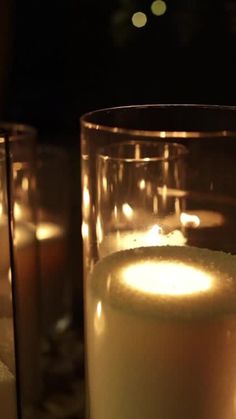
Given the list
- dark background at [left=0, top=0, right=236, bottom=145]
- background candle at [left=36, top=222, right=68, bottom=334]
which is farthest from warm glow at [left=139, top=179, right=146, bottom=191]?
dark background at [left=0, top=0, right=236, bottom=145]

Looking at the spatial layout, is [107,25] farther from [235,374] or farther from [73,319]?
[235,374]

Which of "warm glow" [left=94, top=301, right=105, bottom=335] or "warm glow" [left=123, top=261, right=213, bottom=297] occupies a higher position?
"warm glow" [left=123, top=261, right=213, bottom=297]

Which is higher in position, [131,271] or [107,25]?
[107,25]

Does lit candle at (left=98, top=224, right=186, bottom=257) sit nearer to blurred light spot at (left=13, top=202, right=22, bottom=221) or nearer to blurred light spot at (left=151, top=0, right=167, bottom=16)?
blurred light spot at (left=13, top=202, right=22, bottom=221)

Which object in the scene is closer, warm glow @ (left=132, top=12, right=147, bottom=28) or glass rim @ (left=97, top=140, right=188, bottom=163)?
glass rim @ (left=97, top=140, right=188, bottom=163)

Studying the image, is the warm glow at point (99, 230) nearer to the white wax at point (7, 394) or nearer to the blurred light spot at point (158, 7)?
the white wax at point (7, 394)

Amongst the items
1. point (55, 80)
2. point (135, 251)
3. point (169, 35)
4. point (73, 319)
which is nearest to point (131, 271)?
point (135, 251)
